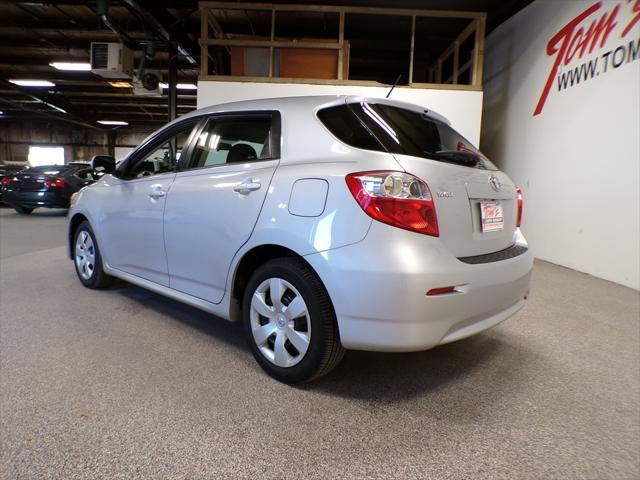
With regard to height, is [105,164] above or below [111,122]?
below

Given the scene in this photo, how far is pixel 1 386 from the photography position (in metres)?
1.83

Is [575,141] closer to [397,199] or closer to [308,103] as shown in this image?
[308,103]

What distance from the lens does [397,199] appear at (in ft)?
5.18

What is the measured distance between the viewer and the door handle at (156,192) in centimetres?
252

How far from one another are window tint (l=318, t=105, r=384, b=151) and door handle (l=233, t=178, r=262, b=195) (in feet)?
1.44

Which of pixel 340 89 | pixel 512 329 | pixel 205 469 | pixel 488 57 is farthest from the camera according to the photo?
pixel 488 57

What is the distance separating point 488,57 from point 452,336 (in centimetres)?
774

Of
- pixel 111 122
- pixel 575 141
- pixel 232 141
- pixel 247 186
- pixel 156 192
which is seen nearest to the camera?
pixel 247 186

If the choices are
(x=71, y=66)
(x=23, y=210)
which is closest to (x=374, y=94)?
(x=23, y=210)

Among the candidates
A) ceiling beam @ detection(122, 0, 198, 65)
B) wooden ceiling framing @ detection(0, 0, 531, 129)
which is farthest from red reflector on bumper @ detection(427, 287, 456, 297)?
ceiling beam @ detection(122, 0, 198, 65)

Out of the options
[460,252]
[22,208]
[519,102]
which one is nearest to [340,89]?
[519,102]

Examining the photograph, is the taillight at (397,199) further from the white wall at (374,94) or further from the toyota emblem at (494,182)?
Answer: the white wall at (374,94)

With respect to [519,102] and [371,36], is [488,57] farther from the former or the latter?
[371,36]

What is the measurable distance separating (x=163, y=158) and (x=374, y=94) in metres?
4.27
